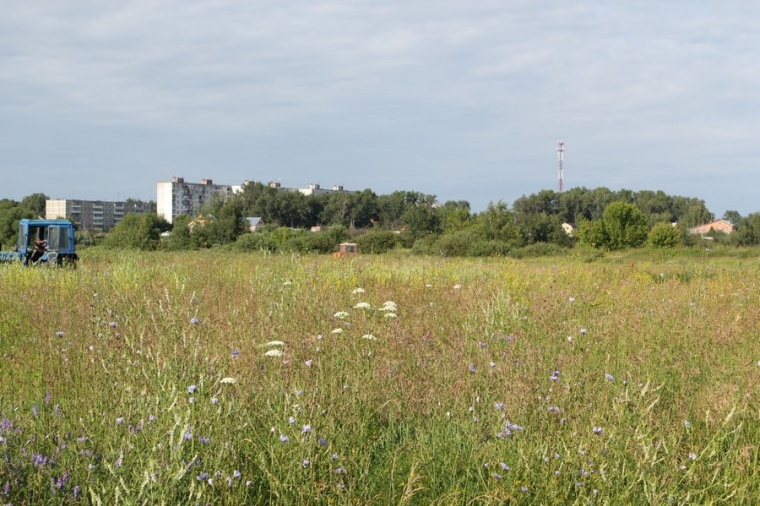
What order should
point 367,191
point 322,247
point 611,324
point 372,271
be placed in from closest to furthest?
point 611,324 < point 372,271 < point 322,247 < point 367,191

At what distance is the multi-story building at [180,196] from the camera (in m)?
151

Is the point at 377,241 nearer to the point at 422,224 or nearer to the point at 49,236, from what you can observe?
the point at 422,224

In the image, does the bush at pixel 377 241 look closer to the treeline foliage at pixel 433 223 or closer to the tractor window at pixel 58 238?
the treeline foliage at pixel 433 223

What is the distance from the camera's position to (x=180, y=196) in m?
153

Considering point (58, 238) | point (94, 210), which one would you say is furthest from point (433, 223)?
point (94, 210)

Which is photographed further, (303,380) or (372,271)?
(372,271)

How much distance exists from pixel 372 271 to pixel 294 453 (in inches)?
356

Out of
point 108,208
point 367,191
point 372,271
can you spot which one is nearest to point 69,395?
point 372,271

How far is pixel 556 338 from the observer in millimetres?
6012

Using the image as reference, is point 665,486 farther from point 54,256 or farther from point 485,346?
point 54,256

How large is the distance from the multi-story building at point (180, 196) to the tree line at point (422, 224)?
28215 millimetres

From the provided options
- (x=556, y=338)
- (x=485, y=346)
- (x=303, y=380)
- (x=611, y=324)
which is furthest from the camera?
(x=611, y=324)

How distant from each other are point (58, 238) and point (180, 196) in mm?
139848

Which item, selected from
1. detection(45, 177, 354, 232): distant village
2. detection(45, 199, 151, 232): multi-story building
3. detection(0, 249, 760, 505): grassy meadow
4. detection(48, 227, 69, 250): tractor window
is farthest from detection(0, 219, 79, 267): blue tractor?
detection(45, 199, 151, 232): multi-story building
